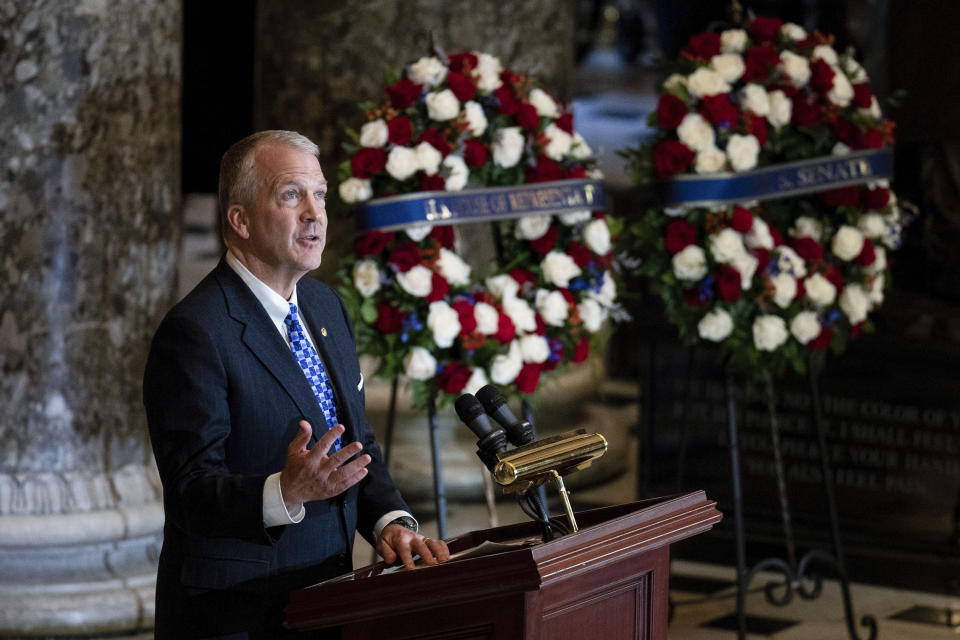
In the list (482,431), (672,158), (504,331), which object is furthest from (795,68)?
(482,431)

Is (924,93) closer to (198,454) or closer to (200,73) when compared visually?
(200,73)

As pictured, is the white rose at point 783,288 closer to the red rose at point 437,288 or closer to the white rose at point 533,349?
the white rose at point 533,349

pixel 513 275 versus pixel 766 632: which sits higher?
pixel 513 275

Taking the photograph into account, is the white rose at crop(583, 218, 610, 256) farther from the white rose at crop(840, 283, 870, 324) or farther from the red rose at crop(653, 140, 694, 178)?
the white rose at crop(840, 283, 870, 324)

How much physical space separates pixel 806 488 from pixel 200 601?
434 cm

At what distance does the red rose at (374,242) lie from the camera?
170 inches

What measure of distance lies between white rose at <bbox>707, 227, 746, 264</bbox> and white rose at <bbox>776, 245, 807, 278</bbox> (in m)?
0.21

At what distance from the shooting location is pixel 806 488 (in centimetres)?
616

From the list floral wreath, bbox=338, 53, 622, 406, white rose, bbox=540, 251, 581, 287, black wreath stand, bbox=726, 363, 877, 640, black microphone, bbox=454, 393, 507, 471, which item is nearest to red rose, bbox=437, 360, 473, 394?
floral wreath, bbox=338, 53, 622, 406

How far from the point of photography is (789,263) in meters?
4.86

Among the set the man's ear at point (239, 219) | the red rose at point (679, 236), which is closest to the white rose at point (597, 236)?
the red rose at point (679, 236)

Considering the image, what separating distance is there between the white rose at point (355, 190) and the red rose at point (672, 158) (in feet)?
3.72

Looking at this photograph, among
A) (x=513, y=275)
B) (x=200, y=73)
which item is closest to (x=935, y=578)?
(x=513, y=275)

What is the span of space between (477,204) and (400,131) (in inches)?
14.1
